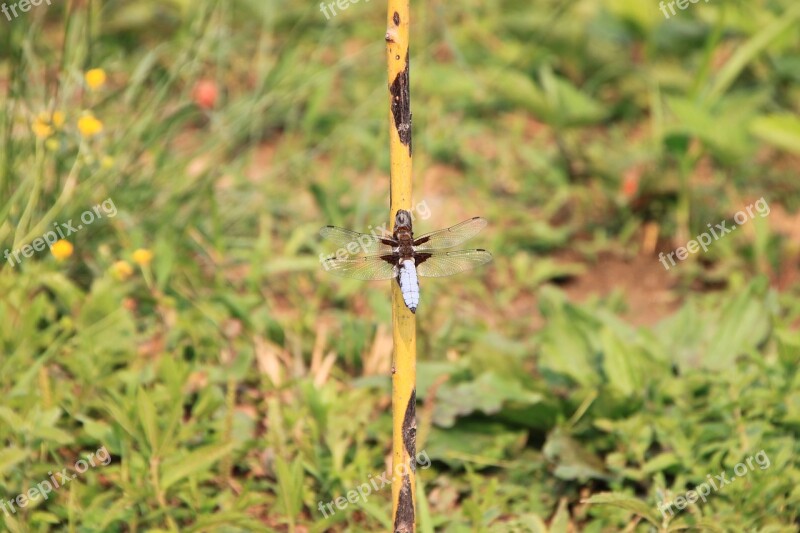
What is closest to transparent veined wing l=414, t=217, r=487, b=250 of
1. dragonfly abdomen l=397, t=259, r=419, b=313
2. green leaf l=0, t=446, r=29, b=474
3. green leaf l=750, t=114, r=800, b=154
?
dragonfly abdomen l=397, t=259, r=419, b=313

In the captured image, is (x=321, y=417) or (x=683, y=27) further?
(x=683, y=27)

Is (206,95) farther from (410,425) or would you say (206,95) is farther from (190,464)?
(410,425)

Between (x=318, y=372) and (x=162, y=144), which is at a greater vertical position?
(x=162, y=144)

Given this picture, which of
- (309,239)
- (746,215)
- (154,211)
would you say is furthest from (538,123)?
(154,211)

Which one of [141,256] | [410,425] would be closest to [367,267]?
[410,425]

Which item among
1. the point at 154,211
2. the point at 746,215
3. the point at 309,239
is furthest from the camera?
the point at 746,215

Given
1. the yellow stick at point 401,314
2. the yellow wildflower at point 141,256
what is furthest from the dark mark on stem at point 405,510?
the yellow wildflower at point 141,256

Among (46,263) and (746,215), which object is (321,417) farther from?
(746,215)
